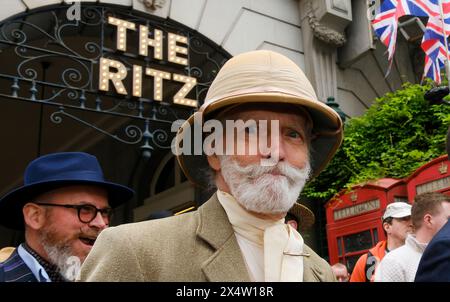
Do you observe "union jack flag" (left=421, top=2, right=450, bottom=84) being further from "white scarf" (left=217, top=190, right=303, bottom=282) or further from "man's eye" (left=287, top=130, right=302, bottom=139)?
"white scarf" (left=217, top=190, right=303, bottom=282)

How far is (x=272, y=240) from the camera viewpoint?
1.99 m

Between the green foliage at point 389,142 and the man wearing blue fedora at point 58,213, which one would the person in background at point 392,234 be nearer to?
the green foliage at point 389,142

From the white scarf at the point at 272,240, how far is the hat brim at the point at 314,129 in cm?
38

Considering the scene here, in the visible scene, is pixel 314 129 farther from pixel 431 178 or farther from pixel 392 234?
pixel 431 178

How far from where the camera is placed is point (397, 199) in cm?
773

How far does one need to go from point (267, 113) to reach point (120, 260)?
0.81 meters

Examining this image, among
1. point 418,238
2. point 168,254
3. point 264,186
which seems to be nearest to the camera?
point 168,254

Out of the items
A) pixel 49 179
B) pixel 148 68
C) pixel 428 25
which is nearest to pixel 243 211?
pixel 49 179

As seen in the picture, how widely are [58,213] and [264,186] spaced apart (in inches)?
70.5

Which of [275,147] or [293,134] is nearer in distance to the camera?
[275,147]

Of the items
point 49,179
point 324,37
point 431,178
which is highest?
point 324,37

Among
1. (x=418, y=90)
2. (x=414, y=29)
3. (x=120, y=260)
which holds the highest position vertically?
(x=414, y=29)
